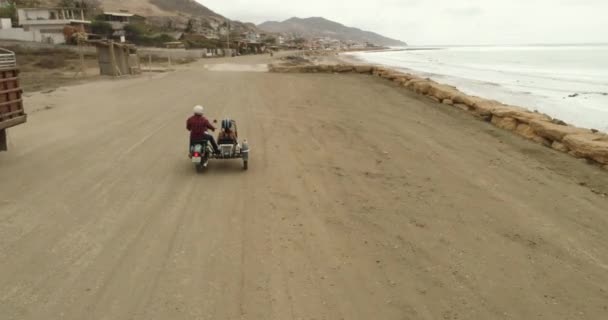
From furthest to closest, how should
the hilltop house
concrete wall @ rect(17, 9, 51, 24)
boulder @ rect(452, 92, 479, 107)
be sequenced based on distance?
the hilltop house → concrete wall @ rect(17, 9, 51, 24) → boulder @ rect(452, 92, 479, 107)

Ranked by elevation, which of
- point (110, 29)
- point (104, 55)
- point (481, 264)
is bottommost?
point (481, 264)

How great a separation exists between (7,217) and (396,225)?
17.5 ft

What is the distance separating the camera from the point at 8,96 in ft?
30.1

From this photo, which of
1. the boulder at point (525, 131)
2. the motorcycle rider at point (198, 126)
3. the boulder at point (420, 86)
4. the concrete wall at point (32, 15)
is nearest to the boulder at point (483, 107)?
the boulder at point (525, 131)

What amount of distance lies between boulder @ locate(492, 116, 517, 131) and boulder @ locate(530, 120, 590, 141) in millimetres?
883

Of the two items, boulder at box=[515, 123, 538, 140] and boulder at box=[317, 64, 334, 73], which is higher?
boulder at box=[317, 64, 334, 73]

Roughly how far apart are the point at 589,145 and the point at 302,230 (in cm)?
735

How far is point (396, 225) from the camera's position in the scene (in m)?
6.29

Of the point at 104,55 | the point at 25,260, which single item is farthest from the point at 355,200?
the point at 104,55

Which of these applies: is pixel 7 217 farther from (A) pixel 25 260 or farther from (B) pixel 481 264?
(B) pixel 481 264

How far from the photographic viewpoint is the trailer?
29.4 feet

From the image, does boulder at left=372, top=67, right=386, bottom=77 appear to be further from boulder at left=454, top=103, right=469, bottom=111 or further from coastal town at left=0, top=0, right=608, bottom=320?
coastal town at left=0, top=0, right=608, bottom=320

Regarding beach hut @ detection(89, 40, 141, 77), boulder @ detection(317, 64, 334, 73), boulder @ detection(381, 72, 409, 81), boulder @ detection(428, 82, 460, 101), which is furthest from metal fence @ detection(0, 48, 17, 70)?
boulder @ detection(317, 64, 334, 73)

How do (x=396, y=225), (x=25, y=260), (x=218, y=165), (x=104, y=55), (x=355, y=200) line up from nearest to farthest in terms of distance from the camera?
(x=25, y=260)
(x=396, y=225)
(x=355, y=200)
(x=218, y=165)
(x=104, y=55)
